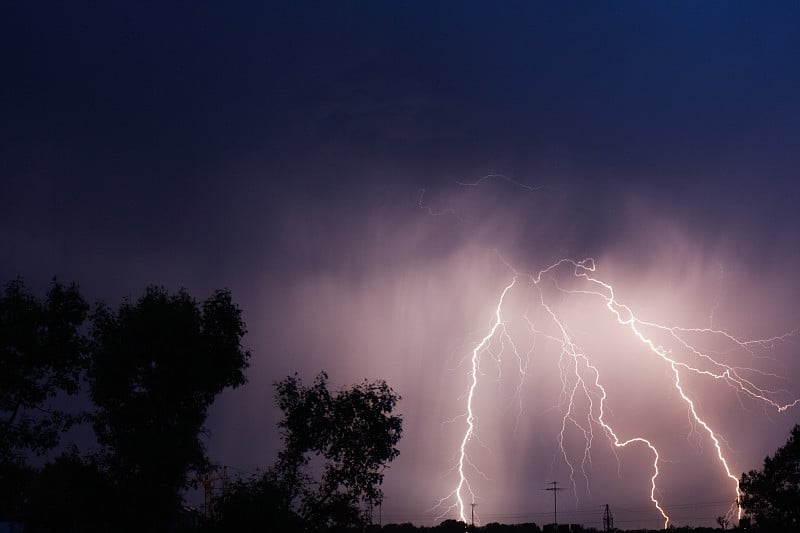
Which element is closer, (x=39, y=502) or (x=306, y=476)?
(x=306, y=476)

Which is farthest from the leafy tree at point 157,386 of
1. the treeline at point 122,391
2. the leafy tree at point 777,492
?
the leafy tree at point 777,492

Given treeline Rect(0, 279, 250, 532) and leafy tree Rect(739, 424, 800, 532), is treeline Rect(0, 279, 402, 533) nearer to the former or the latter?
treeline Rect(0, 279, 250, 532)

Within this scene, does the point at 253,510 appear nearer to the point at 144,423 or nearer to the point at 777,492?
the point at 144,423

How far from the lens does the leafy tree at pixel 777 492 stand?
52953mm

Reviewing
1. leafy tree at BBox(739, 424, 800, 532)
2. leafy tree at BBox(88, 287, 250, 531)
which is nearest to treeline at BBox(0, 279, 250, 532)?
leafy tree at BBox(88, 287, 250, 531)

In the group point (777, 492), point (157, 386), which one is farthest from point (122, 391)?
point (777, 492)

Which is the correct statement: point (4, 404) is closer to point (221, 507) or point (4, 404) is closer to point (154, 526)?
point (154, 526)

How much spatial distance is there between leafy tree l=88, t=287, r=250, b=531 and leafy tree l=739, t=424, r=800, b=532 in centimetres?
4046

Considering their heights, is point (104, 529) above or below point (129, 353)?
below

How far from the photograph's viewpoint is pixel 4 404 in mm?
26734

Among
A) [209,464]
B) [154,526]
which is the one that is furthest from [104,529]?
[209,464]

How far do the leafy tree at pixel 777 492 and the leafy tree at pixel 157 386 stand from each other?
133ft

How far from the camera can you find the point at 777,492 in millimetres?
53812

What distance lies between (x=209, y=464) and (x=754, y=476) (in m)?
42.5
